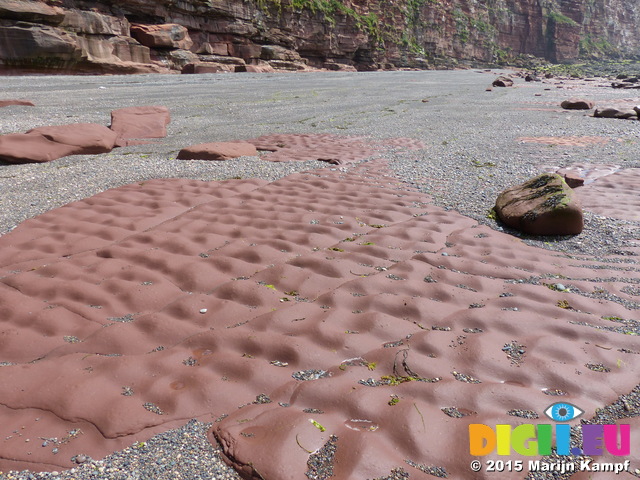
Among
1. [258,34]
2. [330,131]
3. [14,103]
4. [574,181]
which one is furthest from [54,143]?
[258,34]

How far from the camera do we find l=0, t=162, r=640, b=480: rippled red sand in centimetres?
166

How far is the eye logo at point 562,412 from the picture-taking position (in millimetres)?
1709

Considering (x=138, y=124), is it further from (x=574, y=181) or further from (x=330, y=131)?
(x=574, y=181)

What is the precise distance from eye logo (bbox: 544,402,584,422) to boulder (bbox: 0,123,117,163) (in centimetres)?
608

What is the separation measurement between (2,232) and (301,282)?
8.55 feet

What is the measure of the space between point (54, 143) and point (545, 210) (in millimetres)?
5909

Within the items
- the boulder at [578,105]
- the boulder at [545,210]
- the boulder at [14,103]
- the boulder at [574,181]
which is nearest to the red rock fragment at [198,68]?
the boulder at [14,103]

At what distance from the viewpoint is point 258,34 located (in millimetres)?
26562

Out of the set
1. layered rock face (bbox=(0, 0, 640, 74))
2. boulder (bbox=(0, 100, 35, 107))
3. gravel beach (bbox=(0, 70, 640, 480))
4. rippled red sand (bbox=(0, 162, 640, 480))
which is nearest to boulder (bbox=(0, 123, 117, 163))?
gravel beach (bbox=(0, 70, 640, 480))

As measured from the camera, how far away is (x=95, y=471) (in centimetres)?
148

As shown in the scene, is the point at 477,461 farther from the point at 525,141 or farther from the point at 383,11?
the point at 383,11

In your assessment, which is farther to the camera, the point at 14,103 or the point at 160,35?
the point at 160,35

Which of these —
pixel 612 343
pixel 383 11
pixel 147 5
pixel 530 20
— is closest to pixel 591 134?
pixel 612 343

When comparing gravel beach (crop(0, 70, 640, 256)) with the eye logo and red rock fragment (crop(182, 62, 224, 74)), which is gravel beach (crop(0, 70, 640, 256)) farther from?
red rock fragment (crop(182, 62, 224, 74))
